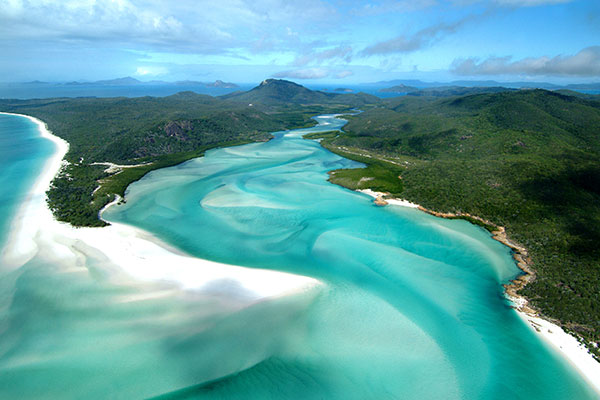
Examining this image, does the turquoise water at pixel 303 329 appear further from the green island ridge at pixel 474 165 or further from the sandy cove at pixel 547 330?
the green island ridge at pixel 474 165

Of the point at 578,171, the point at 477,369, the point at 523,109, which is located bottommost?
the point at 477,369

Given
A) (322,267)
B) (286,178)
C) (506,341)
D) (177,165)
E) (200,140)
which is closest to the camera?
(506,341)

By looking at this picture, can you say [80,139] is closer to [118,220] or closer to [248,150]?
[248,150]

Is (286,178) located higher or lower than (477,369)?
higher

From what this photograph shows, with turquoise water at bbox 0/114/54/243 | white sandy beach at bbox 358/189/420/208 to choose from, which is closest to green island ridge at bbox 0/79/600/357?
white sandy beach at bbox 358/189/420/208

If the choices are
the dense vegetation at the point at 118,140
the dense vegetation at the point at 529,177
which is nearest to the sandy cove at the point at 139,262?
the dense vegetation at the point at 118,140

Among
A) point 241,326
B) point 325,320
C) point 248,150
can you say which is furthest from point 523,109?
point 241,326
